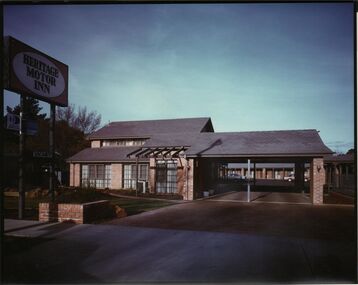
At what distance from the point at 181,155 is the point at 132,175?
26.5 ft

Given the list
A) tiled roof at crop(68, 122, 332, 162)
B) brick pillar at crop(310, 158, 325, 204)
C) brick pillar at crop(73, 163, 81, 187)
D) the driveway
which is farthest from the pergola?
the driveway

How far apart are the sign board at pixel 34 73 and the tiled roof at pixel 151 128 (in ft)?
60.7

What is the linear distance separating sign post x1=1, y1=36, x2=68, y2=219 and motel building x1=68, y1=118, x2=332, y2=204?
4739 mm

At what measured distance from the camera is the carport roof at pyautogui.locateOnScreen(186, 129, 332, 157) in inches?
758

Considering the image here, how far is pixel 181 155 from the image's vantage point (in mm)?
21062

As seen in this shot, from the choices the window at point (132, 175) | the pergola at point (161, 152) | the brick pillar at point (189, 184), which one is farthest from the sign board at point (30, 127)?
the window at point (132, 175)

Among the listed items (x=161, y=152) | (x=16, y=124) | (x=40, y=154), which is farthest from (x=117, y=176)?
(x=16, y=124)

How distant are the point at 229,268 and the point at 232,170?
5395 centimetres

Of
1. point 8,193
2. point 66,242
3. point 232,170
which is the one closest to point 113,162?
point 8,193

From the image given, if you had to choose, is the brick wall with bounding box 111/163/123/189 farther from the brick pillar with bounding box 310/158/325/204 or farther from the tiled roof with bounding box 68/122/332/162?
the brick pillar with bounding box 310/158/325/204

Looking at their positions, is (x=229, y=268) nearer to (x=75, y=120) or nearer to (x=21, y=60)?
(x=21, y=60)

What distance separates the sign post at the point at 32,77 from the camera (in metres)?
10.5

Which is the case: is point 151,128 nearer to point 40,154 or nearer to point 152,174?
point 152,174

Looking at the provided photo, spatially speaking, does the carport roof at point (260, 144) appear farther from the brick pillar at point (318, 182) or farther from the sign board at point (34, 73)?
the sign board at point (34, 73)
